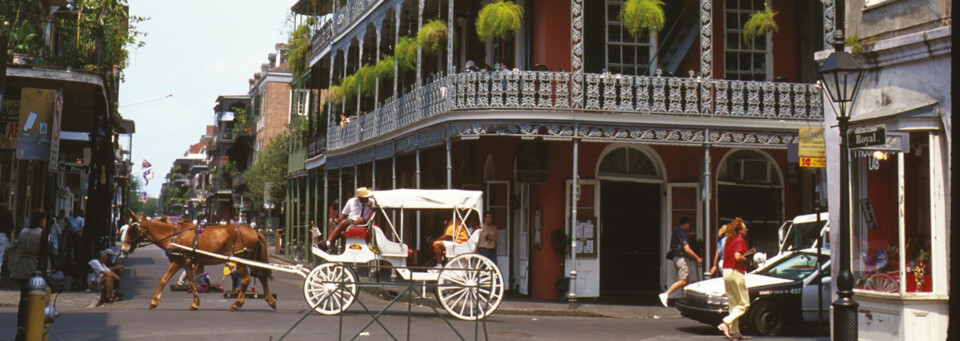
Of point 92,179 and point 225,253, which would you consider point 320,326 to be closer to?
point 225,253

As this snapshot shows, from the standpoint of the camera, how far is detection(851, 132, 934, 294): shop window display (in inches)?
446

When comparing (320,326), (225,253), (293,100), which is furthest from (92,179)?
(293,100)

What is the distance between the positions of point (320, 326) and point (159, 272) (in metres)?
17.8

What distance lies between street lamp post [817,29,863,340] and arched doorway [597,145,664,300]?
9.66 metres

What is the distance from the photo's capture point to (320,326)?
14.5m

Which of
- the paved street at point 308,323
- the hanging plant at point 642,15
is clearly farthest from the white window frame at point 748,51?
the paved street at point 308,323

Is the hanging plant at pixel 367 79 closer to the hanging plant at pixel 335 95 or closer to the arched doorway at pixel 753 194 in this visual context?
the hanging plant at pixel 335 95

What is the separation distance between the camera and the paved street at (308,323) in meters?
13.4

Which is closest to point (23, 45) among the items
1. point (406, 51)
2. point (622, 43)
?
point (406, 51)

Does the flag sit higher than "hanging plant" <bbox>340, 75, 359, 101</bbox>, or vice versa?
"hanging plant" <bbox>340, 75, 359, 101</bbox>

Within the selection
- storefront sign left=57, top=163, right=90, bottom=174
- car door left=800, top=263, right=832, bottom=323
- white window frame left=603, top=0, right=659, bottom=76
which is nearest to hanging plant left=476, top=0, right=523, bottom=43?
white window frame left=603, top=0, right=659, bottom=76

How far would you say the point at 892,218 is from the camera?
11719 millimetres

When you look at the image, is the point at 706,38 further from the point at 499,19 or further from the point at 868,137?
the point at 868,137

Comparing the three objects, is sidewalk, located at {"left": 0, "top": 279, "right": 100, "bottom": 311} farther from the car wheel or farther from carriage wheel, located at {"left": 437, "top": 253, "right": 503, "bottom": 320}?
the car wheel
